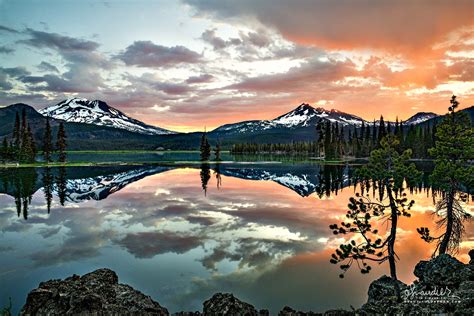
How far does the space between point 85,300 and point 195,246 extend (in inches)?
530

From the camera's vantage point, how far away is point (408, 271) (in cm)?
2028

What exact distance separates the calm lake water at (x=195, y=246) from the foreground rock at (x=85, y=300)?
3180mm

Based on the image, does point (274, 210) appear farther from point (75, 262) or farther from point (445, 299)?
point (445, 299)

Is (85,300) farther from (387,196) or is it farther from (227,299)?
(387,196)

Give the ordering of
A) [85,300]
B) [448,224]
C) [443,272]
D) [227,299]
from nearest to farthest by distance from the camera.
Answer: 1. [85,300]
2. [227,299]
3. [443,272]
4. [448,224]

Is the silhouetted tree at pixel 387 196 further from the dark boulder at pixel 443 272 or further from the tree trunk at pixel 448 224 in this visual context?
the tree trunk at pixel 448 224

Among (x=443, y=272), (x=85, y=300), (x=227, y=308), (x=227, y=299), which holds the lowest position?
(x=227, y=308)

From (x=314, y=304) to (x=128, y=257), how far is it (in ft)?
41.3

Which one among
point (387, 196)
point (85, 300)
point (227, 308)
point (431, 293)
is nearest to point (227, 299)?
point (227, 308)

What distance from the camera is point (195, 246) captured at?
2495 cm

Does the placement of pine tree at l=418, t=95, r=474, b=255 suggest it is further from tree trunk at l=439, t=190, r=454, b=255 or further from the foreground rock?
the foreground rock

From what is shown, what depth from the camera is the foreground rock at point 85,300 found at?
11.7 metres

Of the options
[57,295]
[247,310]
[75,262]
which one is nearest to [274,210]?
[75,262]

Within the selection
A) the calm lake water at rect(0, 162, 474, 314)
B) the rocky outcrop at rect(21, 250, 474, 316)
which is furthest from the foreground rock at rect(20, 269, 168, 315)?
the calm lake water at rect(0, 162, 474, 314)
